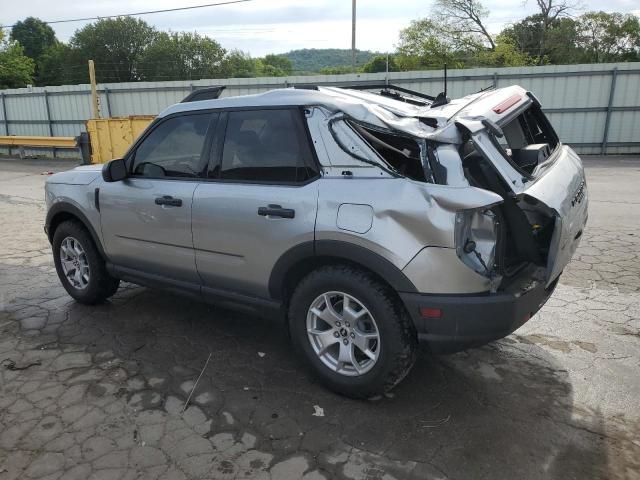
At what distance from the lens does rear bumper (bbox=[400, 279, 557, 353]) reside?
274cm

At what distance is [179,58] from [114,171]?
73.0 metres

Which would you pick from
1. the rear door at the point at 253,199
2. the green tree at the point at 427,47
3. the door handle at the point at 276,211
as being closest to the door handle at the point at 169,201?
the rear door at the point at 253,199

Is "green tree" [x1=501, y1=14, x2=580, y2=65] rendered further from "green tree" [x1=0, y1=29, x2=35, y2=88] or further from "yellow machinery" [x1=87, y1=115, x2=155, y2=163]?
"green tree" [x1=0, y1=29, x2=35, y2=88]

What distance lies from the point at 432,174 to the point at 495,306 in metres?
0.76

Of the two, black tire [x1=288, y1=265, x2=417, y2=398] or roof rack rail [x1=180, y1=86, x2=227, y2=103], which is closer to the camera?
black tire [x1=288, y1=265, x2=417, y2=398]

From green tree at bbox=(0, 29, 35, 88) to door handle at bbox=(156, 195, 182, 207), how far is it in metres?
49.5

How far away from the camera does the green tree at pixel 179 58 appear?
7006 centimetres

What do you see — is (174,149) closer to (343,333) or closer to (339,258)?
(339,258)

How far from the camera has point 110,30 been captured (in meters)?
71.4

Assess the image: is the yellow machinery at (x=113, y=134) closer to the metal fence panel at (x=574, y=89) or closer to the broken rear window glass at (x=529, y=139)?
the metal fence panel at (x=574, y=89)

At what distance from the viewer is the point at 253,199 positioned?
3.36m

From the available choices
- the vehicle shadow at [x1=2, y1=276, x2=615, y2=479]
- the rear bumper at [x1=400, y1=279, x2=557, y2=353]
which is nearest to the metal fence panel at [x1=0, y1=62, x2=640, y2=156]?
the vehicle shadow at [x1=2, y1=276, x2=615, y2=479]

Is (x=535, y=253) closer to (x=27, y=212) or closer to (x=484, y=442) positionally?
(x=484, y=442)

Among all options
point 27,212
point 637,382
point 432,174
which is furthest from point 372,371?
point 27,212
